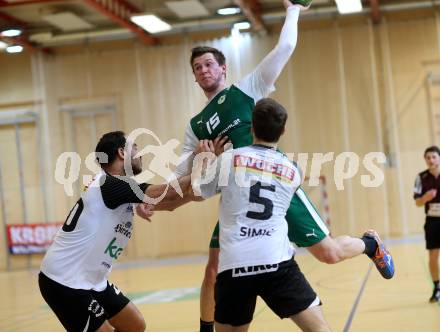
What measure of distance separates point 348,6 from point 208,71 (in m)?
14.3

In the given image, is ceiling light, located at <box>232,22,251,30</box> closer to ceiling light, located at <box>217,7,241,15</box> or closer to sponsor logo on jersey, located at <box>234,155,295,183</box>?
ceiling light, located at <box>217,7,241,15</box>

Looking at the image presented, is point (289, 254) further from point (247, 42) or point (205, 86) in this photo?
point (247, 42)

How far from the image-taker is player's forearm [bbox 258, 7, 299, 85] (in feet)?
17.2

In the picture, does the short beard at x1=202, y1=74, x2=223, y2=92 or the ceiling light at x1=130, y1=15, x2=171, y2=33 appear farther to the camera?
the ceiling light at x1=130, y1=15, x2=171, y2=33

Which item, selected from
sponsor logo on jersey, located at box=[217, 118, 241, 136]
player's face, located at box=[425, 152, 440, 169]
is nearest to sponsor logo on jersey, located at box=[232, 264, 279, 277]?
sponsor logo on jersey, located at box=[217, 118, 241, 136]

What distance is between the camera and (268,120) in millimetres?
4492

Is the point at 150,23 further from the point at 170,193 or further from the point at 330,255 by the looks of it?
the point at 330,255

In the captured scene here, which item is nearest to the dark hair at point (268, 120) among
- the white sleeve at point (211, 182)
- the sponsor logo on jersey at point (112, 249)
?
the white sleeve at point (211, 182)

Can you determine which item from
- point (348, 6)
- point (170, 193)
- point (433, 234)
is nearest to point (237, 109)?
point (170, 193)

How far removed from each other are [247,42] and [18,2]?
717 centimetres

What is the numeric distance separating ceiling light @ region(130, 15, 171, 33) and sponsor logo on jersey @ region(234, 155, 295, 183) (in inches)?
585

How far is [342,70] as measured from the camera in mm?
20797

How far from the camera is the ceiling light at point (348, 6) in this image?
61.0 feet

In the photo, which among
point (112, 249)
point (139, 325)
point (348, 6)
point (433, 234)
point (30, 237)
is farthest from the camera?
point (30, 237)
